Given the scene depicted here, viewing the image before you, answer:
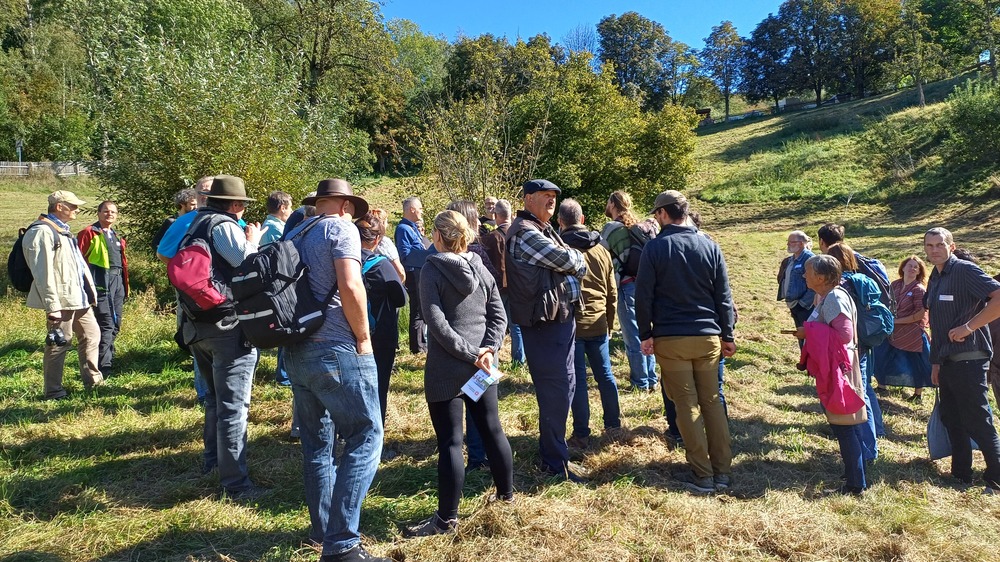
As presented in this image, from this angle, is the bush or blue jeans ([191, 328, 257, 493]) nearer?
blue jeans ([191, 328, 257, 493])

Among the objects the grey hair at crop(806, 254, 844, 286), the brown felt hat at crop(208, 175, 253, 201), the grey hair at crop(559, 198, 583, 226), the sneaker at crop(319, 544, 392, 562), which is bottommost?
the sneaker at crop(319, 544, 392, 562)

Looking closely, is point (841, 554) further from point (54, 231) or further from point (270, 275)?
point (54, 231)

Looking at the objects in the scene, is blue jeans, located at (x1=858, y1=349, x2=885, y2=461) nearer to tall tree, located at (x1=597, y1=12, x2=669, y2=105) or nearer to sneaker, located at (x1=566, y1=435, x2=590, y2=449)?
sneaker, located at (x1=566, y1=435, x2=590, y2=449)

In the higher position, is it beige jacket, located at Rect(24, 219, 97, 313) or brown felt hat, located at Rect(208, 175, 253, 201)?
brown felt hat, located at Rect(208, 175, 253, 201)

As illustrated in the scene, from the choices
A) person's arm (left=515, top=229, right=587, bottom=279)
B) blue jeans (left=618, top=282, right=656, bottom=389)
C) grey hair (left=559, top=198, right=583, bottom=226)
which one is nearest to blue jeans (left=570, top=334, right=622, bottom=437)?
grey hair (left=559, top=198, right=583, bottom=226)

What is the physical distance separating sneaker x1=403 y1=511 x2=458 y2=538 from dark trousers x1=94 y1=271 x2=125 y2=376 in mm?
5175

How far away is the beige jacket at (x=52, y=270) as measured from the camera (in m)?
5.57

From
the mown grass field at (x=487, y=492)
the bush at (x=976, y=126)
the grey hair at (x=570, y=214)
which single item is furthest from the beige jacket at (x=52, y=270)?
the bush at (x=976, y=126)

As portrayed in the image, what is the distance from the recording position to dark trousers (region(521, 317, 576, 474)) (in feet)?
13.1

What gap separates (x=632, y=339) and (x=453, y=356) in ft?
10.4

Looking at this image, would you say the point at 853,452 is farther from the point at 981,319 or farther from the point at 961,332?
the point at 981,319

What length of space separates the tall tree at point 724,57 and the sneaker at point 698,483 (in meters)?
66.7

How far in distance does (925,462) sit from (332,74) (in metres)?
20.1

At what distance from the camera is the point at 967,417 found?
445 cm
